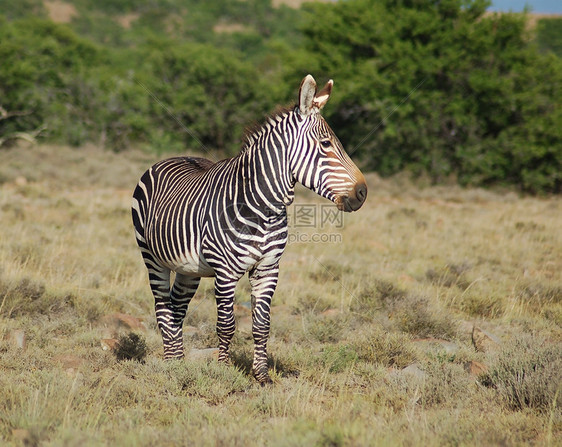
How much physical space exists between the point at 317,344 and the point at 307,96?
272 cm

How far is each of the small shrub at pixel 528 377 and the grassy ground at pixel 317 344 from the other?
1cm

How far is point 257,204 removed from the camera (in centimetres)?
459

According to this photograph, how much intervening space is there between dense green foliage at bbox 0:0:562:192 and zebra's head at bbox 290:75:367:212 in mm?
12306

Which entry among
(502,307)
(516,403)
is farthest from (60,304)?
(502,307)

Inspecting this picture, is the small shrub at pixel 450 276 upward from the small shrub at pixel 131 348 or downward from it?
upward

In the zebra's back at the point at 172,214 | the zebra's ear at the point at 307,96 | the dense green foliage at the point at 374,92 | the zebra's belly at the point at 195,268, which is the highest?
the dense green foliage at the point at 374,92

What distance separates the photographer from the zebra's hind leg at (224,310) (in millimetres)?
4586

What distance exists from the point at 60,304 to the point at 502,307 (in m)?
5.36

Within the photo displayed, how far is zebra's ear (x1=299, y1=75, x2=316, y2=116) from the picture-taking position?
4293mm

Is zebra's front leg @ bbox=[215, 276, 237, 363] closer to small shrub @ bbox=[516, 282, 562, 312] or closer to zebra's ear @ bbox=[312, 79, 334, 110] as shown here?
zebra's ear @ bbox=[312, 79, 334, 110]

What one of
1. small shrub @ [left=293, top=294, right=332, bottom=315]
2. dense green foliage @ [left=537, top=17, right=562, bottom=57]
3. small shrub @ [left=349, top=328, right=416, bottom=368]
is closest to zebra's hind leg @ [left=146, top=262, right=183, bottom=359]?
small shrub @ [left=349, top=328, right=416, bottom=368]

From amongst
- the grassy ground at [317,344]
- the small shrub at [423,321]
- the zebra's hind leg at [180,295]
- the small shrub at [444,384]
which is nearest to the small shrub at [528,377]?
the grassy ground at [317,344]

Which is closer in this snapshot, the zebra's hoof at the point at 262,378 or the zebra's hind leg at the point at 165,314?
the zebra's hoof at the point at 262,378

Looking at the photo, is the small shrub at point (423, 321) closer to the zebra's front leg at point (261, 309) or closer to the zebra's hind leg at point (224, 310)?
the zebra's front leg at point (261, 309)
